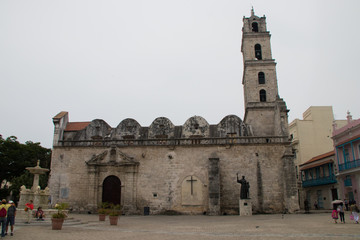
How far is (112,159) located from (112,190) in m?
2.46

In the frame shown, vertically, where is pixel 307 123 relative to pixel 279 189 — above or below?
above

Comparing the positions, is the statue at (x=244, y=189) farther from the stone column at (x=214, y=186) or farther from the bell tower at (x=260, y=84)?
the bell tower at (x=260, y=84)

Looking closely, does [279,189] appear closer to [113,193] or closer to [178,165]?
[178,165]

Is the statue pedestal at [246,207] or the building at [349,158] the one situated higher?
the building at [349,158]

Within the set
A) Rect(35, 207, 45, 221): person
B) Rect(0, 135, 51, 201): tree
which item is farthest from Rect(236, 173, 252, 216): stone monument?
Rect(0, 135, 51, 201): tree

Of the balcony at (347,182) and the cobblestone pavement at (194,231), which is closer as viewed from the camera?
the cobblestone pavement at (194,231)

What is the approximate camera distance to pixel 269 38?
29.5m

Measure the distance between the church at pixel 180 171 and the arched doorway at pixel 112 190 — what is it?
0.08m

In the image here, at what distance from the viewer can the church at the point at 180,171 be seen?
2241 cm

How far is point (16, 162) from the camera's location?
1459 inches

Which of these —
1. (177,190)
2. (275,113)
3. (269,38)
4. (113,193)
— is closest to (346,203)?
(275,113)

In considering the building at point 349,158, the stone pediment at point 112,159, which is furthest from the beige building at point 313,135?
the stone pediment at point 112,159

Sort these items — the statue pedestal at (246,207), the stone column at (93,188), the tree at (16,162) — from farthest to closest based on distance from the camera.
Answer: the tree at (16,162) → the stone column at (93,188) → the statue pedestal at (246,207)

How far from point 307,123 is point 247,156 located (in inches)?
694
